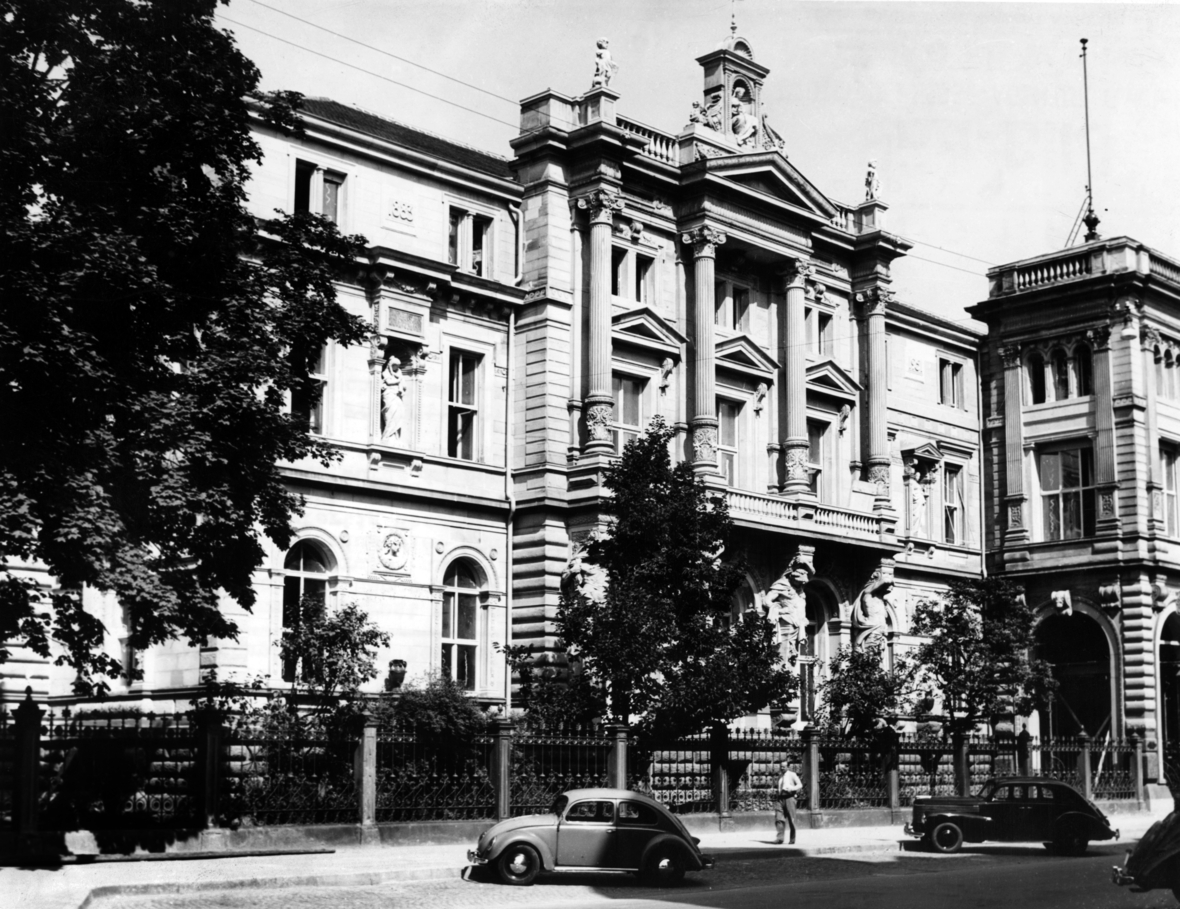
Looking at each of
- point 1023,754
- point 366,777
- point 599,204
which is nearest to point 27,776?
point 366,777

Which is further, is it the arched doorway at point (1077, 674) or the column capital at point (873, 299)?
the arched doorway at point (1077, 674)

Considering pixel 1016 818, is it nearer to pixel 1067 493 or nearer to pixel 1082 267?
pixel 1067 493

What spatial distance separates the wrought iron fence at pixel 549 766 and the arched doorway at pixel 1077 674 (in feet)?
83.2

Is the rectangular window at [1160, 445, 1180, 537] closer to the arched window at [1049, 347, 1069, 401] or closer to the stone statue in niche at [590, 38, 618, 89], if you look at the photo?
the arched window at [1049, 347, 1069, 401]

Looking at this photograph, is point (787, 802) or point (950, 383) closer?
point (787, 802)

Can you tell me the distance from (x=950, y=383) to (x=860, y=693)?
19.2 m

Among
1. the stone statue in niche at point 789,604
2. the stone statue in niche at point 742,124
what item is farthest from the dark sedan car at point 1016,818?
the stone statue in niche at point 742,124

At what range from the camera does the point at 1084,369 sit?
54594 millimetres

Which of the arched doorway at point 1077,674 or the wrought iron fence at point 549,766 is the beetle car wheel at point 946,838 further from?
the arched doorway at point 1077,674

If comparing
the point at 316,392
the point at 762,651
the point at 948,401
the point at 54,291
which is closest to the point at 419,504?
the point at 762,651

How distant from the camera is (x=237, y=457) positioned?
23.8 metres

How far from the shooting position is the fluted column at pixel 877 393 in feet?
160

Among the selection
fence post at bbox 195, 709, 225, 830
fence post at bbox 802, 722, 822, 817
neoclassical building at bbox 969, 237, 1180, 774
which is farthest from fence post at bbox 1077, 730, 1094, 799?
fence post at bbox 195, 709, 225, 830

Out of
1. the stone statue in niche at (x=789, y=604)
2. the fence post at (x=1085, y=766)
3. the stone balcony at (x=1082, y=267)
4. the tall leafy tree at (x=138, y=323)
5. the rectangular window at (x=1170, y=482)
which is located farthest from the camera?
the rectangular window at (x=1170, y=482)
